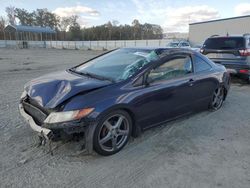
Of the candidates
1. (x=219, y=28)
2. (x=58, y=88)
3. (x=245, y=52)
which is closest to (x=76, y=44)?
(x=219, y=28)

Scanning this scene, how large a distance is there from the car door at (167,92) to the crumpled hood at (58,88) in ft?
2.13

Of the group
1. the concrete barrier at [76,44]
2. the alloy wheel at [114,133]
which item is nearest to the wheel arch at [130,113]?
the alloy wheel at [114,133]

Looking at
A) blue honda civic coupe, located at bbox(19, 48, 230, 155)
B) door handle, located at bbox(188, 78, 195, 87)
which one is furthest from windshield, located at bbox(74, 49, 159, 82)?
door handle, located at bbox(188, 78, 195, 87)

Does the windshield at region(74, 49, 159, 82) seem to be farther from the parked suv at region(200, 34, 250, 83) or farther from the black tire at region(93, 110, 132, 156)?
the parked suv at region(200, 34, 250, 83)

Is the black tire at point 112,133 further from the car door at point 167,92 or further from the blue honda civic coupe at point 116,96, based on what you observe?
the car door at point 167,92

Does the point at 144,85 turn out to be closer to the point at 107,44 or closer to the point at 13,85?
the point at 13,85

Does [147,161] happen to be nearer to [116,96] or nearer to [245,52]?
[116,96]

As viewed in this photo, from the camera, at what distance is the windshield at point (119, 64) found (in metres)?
3.59

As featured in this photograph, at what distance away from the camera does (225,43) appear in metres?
7.62

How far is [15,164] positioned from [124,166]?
1.37m

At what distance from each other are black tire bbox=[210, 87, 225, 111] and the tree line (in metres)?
59.0

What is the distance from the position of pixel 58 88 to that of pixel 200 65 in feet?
9.04

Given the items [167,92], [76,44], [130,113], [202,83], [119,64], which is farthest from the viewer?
[76,44]

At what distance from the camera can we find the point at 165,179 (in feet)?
8.95
